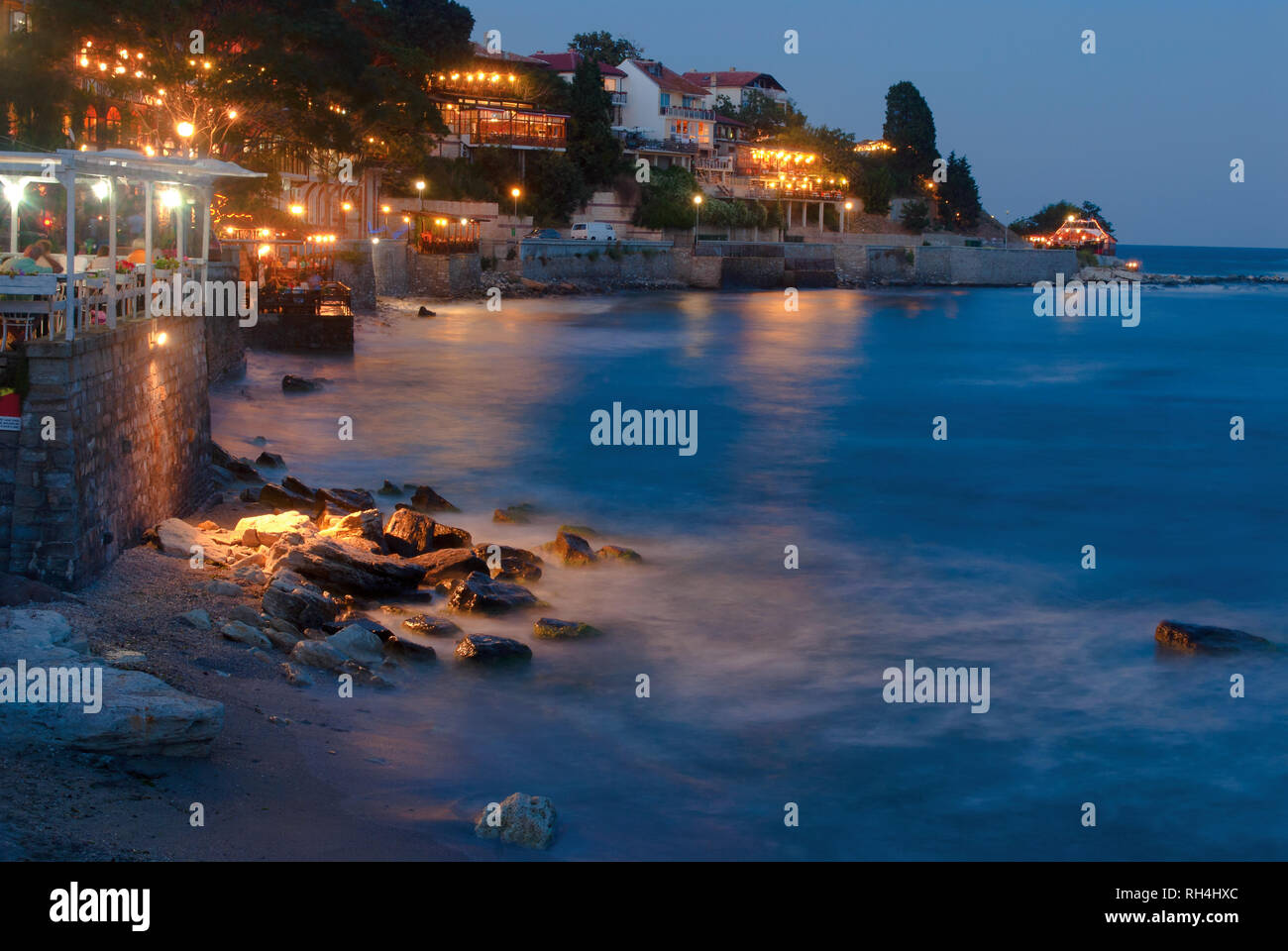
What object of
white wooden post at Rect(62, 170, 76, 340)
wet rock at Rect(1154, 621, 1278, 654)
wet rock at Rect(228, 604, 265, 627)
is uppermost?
white wooden post at Rect(62, 170, 76, 340)

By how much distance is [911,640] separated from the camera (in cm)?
1395

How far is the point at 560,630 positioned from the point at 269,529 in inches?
149

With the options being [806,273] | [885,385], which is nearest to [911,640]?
[885,385]

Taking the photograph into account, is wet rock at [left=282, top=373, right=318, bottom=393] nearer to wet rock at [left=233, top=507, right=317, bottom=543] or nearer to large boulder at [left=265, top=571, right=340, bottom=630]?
wet rock at [left=233, top=507, right=317, bottom=543]

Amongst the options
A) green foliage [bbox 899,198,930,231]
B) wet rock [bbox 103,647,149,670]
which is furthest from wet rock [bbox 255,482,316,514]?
green foliage [bbox 899,198,930,231]

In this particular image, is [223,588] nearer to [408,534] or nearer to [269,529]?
[269,529]

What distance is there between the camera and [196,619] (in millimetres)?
11070

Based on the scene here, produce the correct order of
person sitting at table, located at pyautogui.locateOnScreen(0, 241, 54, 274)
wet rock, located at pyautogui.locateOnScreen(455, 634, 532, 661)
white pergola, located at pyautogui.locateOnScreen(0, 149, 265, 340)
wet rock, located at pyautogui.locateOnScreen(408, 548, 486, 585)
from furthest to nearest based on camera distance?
wet rock, located at pyautogui.locateOnScreen(408, 548, 486, 585) < person sitting at table, located at pyautogui.locateOnScreen(0, 241, 54, 274) < wet rock, located at pyautogui.locateOnScreen(455, 634, 532, 661) < white pergola, located at pyautogui.locateOnScreen(0, 149, 265, 340)

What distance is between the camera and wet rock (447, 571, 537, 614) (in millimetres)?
13297

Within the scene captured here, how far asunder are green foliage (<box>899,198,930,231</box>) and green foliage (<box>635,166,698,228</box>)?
2543cm

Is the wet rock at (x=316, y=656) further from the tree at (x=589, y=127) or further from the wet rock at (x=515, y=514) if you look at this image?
the tree at (x=589, y=127)

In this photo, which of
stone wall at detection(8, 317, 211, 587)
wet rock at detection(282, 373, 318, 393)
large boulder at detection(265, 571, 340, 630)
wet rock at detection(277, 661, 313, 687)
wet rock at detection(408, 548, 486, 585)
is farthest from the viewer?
wet rock at detection(282, 373, 318, 393)

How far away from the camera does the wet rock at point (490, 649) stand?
Answer: 38.7 feet

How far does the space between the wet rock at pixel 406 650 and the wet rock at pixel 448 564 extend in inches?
90.3
